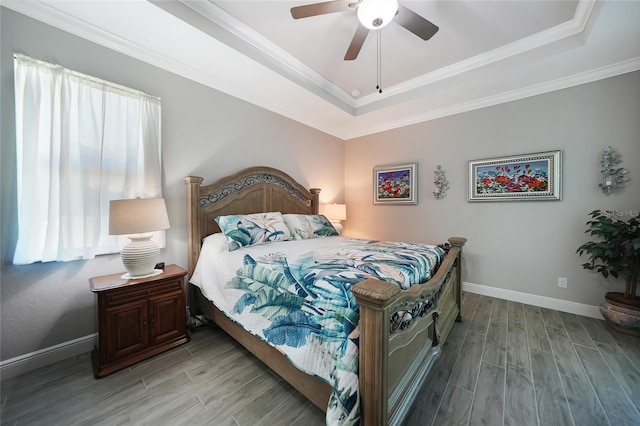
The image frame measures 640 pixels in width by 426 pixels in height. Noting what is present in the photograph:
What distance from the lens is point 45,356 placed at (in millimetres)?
1738

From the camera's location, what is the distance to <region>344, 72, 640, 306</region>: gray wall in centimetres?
244

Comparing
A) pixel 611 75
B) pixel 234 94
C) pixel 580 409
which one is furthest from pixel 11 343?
pixel 611 75

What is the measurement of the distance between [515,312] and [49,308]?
14.5ft

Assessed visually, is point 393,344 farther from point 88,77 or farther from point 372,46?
point 88,77

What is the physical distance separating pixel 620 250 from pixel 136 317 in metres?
4.29

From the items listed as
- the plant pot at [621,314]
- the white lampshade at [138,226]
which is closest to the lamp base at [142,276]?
the white lampshade at [138,226]

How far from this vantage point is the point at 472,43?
2434 mm

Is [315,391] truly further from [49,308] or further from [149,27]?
[149,27]

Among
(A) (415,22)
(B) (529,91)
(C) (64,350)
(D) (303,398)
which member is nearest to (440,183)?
(B) (529,91)

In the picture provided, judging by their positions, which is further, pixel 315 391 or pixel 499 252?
pixel 499 252

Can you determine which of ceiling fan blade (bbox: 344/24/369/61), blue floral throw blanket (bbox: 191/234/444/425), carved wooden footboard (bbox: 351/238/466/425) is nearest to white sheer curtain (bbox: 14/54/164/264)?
blue floral throw blanket (bbox: 191/234/444/425)

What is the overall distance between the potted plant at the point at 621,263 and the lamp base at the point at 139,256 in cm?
406

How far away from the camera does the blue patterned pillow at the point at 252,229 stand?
2260 mm

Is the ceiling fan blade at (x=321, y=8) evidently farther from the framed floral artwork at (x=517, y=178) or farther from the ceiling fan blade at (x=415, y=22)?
the framed floral artwork at (x=517, y=178)
